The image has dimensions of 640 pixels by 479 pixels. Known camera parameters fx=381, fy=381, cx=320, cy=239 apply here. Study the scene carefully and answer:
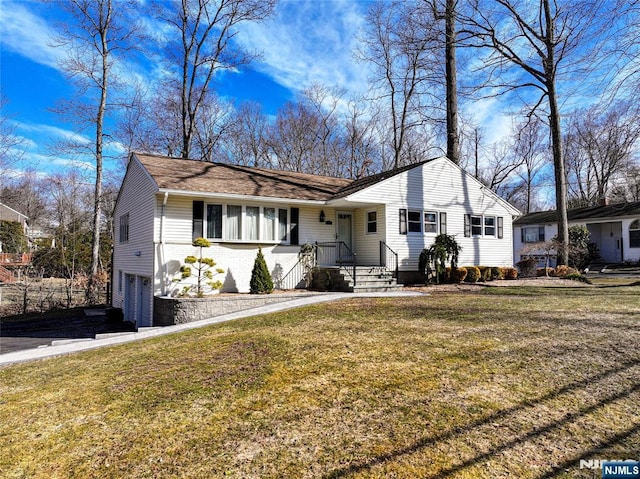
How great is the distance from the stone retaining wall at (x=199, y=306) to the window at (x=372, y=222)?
5.62m

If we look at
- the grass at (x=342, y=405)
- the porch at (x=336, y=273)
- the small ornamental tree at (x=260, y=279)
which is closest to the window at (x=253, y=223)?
the small ornamental tree at (x=260, y=279)

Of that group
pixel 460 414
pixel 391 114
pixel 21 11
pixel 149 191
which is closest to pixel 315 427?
pixel 460 414

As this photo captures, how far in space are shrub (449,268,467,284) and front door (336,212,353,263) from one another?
411 centimetres

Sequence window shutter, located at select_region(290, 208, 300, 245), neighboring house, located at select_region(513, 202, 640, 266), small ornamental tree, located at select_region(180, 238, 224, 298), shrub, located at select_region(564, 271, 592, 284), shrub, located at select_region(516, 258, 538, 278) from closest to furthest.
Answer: small ornamental tree, located at select_region(180, 238, 224, 298)
window shutter, located at select_region(290, 208, 300, 245)
shrub, located at select_region(564, 271, 592, 284)
shrub, located at select_region(516, 258, 538, 278)
neighboring house, located at select_region(513, 202, 640, 266)

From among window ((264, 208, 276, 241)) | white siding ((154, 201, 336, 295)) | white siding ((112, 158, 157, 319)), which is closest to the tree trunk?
white siding ((154, 201, 336, 295))

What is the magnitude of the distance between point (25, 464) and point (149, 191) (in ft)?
33.9

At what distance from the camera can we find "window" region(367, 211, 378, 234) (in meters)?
15.4

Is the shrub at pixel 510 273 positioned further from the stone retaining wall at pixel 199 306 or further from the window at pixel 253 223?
the window at pixel 253 223

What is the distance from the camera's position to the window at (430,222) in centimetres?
1608

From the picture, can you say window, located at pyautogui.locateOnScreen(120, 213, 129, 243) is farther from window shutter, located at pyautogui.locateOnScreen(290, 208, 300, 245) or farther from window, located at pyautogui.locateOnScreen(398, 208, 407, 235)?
window, located at pyautogui.locateOnScreen(398, 208, 407, 235)

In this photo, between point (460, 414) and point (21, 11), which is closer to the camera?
→ point (460, 414)

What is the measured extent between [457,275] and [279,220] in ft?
24.5

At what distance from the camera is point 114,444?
3.49 metres

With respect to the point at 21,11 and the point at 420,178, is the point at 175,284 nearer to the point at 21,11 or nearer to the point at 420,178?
the point at 420,178
